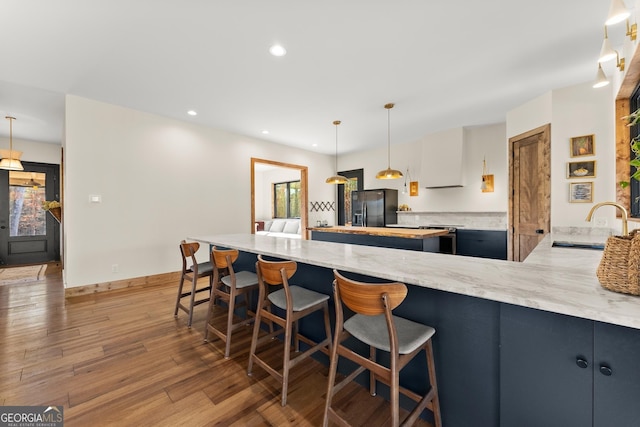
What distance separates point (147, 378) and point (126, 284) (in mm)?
2725

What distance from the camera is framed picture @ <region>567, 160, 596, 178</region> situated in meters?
3.11

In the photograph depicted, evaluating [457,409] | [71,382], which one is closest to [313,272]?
[457,409]

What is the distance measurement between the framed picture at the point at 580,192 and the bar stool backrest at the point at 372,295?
3.47 m

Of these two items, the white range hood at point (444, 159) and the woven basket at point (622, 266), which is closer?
the woven basket at point (622, 266)

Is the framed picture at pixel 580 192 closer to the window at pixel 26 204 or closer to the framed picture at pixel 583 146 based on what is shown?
the framed picture at pixel 583 146

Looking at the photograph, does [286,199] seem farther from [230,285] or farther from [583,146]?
[583,146]

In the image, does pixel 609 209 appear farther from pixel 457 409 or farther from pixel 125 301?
pixel 125 301

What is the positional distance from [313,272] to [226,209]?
3482 millimetres

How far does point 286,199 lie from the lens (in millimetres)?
9227

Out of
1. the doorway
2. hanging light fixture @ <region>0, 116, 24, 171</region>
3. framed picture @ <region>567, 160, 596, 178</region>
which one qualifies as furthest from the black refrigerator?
hanging light fixture @ <region>0, 116, 24, 171</region>

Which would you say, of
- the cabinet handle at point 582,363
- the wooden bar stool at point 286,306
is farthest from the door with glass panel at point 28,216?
the cabinet handle at point 582,363

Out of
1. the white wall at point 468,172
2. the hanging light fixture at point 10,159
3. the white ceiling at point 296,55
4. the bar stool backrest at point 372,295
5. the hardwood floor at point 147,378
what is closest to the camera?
the bar stool backrest at point 372,295

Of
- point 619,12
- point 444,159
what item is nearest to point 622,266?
point 619,12

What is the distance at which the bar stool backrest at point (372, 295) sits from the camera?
1.11 metres
